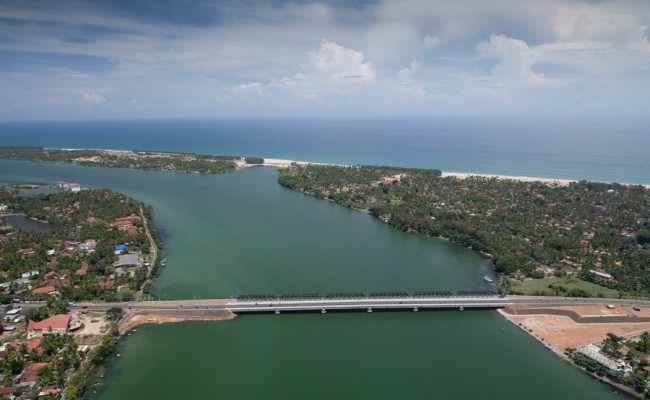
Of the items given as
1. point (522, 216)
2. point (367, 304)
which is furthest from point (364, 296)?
point (522, 216)

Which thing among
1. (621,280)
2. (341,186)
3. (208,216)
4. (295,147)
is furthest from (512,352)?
(295,147)

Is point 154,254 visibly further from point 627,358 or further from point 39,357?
point 627,358

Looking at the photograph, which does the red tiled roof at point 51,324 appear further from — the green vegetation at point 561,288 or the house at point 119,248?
the green vegetation at point 561,288

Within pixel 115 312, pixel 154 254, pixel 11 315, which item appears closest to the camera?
pixel 11 315

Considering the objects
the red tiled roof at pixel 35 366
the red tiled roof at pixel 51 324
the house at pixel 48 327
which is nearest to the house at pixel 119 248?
the red tiled roof at pixel 51 324

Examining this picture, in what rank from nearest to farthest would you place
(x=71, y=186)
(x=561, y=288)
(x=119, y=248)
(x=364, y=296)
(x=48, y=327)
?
(x=48, y=327)
(x=364, y=296)
(x=561, y=288)
(x=119, y=248)
(x=71, y=186)
